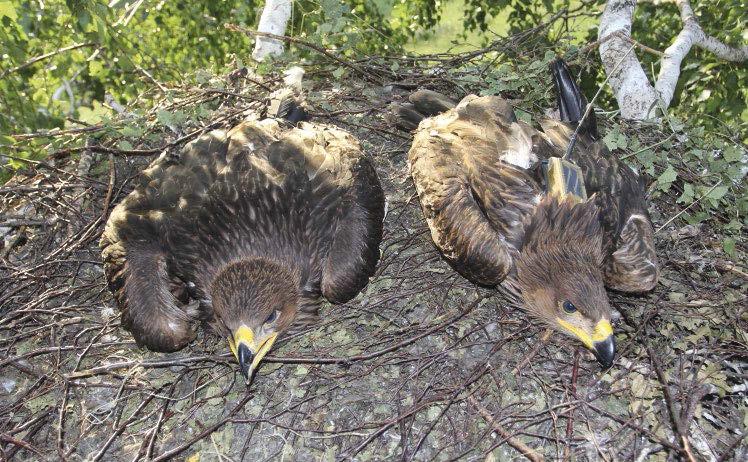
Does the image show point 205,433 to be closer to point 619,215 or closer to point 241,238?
point 241,238

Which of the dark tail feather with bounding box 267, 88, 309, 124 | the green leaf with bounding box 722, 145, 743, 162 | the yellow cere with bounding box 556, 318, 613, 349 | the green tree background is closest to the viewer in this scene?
the yellow cere with bounding box 556, 318, 613, 349

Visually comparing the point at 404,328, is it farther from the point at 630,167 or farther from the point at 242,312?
the point at 630,167

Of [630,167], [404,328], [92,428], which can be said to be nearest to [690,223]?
[630,167]

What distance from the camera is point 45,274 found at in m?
4.67

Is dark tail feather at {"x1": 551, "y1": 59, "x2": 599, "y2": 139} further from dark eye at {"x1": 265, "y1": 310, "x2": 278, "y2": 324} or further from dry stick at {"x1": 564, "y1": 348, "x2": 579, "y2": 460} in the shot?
dark eye at {"x1": 265, "y1": 310, "x2": 278, "y2": 324}

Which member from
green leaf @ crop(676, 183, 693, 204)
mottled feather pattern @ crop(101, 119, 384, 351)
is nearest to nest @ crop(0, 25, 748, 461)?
green leaf @ crop(676, 183, 693, 204)

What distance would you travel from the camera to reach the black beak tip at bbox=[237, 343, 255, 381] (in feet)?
11.9

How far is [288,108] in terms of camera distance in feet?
16.4

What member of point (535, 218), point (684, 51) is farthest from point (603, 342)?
point (684, 51)

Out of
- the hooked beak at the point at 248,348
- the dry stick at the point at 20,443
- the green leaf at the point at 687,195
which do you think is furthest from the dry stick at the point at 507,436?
the dry stick at the point at 20,443

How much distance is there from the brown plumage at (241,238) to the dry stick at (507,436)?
3.55ft

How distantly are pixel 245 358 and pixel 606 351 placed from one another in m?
2.10

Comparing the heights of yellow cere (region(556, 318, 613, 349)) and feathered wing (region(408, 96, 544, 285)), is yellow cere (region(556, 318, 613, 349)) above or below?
below

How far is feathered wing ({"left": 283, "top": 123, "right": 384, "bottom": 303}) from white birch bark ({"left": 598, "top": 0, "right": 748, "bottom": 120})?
2506 millimetres
